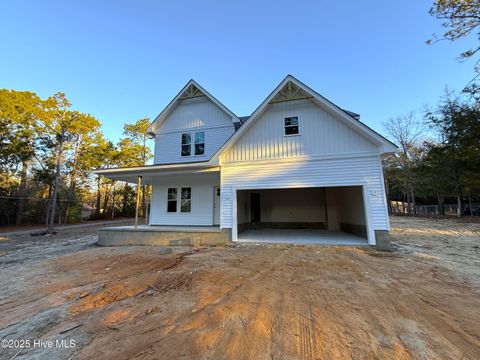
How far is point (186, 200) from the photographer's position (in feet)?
39.2

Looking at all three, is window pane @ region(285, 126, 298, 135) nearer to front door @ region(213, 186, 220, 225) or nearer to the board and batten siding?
the board and batten siding

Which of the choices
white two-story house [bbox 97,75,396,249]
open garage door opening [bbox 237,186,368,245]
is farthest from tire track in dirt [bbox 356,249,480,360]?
open garage door opening [bbox 237,186,368,245]

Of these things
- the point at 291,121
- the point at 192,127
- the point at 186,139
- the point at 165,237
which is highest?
the point at 192,127

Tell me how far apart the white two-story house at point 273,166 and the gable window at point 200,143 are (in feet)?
0.21

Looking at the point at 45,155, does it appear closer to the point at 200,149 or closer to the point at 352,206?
the point at 200,149

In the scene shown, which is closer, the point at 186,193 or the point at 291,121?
the point at 291,121

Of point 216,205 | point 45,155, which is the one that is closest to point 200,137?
point 216,205

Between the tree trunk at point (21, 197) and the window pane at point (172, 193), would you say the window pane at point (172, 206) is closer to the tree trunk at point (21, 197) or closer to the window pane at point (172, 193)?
the window pane at point (172, 193)

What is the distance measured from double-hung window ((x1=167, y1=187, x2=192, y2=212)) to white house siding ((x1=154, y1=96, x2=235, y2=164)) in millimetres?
1782

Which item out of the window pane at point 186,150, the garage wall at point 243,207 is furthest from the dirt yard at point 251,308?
the window pane at point 186,150

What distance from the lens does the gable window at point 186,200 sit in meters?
11.9

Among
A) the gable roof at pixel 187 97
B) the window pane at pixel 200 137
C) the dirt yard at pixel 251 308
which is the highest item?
the gable roof at pixel 187 97

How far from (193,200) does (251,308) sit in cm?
894

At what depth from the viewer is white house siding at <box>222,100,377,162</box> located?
27.2 ft
